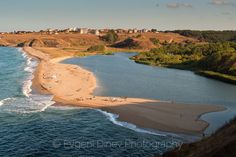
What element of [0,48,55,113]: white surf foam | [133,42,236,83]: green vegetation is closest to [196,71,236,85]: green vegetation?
[133,42,236,83]: green vegetation

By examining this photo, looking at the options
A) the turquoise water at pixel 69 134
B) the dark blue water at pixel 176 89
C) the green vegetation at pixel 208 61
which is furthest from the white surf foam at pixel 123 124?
the green vegetation at pixel 208 61

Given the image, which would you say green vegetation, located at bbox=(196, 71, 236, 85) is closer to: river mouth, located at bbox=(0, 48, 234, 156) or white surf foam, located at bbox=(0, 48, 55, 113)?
white surf foam, located at bbox=(0, 48, 55, 113)

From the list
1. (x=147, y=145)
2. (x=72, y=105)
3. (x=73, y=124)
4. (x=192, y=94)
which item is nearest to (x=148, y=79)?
(x=192, y=94)

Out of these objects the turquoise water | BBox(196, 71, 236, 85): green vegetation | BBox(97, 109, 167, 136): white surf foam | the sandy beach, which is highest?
BBox(196, 71, 236, 85): green vegetation

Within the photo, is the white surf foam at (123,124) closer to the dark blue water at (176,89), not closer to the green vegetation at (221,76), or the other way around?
the dark blue water at (176,89)

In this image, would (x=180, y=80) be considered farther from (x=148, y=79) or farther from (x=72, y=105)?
(x=72, y=105)

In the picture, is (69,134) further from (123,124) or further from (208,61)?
(208,61)

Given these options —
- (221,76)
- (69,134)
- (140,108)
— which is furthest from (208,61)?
(69,134)

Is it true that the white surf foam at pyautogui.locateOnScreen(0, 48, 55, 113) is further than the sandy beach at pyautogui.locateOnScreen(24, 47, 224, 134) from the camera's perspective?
Yes
